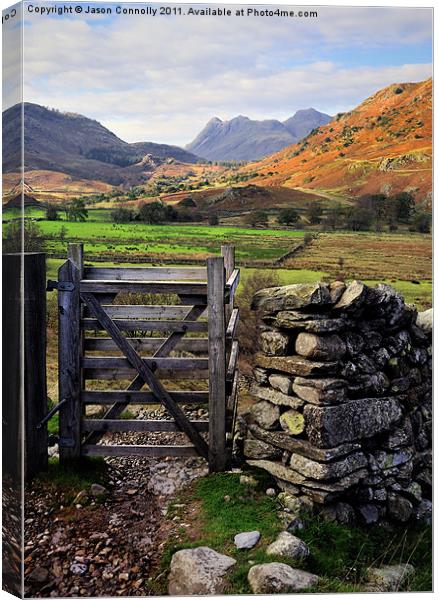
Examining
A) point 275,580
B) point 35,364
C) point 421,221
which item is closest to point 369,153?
point 421,221

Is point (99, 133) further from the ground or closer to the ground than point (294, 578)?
further from the ground

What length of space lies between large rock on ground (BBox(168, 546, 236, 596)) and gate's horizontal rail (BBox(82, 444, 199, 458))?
1284 millimetres

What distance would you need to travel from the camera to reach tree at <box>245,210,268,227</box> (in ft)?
25.5

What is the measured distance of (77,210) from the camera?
716 centimetres

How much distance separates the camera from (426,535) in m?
5.89

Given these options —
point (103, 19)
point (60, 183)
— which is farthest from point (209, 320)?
point (103, 19)

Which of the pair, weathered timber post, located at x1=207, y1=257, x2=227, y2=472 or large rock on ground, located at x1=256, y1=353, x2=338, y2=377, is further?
weathered timber post, located at x1=207, y1=257, x2=227, y2=472

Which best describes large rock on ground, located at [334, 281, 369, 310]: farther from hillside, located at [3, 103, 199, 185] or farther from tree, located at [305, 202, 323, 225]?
hillside, located at [3, 103, 199, 185]

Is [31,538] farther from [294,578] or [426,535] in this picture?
[426,535]

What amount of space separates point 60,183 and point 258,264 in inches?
109

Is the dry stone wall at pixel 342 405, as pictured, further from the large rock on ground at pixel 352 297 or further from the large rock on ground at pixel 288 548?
the large rock on ground at pixel 288 548

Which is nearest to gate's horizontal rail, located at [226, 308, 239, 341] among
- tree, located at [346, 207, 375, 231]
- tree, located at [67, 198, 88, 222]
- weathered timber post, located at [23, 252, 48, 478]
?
tree, located at [346, 207, 375, 231]

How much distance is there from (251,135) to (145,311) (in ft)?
7.06

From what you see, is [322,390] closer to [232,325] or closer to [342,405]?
[342,405]
